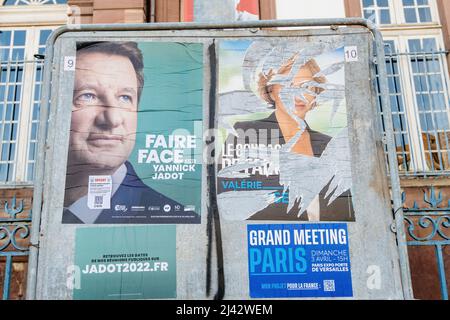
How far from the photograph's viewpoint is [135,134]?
430 centimetres

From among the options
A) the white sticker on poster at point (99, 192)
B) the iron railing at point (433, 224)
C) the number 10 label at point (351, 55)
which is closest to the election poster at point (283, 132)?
the number 10 label at point (351, 55)

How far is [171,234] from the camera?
409cm

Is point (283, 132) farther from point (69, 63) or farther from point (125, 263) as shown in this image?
point (69, 63)

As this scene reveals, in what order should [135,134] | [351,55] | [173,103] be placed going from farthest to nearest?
1. [351,55]
2. [173,103]
3. [135,134]

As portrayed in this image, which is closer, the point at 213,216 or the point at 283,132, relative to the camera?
the point at 213,216

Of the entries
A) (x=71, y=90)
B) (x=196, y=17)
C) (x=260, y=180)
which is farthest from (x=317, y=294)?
(x=196, y=17)

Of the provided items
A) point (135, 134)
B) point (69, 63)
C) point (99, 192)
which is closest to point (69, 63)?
point (69, 63)

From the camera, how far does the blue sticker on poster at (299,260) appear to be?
3.99 metres

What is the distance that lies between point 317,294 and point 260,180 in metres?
1.00

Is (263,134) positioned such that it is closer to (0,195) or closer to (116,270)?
(116,270)

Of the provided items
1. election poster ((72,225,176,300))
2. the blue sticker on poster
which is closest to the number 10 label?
the blue sticker on poster

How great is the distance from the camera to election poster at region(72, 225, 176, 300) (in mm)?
3990

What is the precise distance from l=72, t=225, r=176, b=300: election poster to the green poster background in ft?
1.16

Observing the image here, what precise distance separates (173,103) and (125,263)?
138 cm
